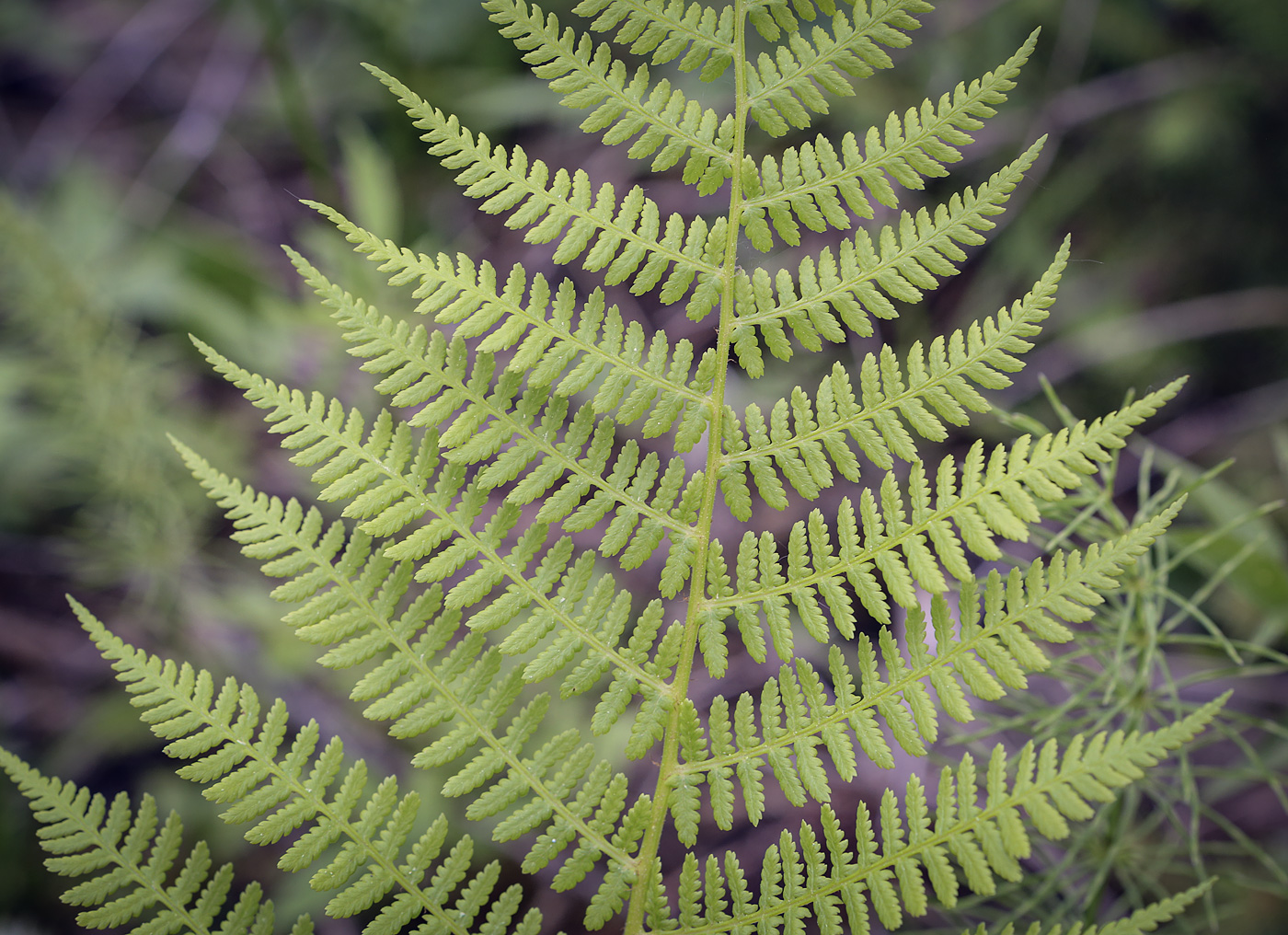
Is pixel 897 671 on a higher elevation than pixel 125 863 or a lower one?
higher

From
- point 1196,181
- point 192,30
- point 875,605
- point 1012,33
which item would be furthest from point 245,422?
point 1196,181

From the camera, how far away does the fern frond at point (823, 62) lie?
74cm

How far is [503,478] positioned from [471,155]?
30cm

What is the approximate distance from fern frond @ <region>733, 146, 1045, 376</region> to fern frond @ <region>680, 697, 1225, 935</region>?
39cm

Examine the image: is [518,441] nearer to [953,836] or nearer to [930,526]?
[930,526]

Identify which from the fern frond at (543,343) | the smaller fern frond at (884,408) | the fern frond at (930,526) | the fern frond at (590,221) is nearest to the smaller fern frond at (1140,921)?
the fern frond at (930,526)

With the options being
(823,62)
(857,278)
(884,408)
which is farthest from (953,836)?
(823,62)

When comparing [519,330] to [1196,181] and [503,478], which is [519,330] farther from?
[1196,181]

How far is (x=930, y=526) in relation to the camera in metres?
0.74

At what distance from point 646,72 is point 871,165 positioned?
0.76 feet

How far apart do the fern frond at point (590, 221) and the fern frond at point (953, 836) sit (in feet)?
1.63

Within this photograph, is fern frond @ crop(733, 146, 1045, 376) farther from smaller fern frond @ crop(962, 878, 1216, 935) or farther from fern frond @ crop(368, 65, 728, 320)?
smaller fern frond @ crop(962, 878, 1216, 935)

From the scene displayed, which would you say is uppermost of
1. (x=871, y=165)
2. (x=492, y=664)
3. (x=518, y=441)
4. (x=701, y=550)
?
(x=871, y=165)

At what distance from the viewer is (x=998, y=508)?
705 millimetres
